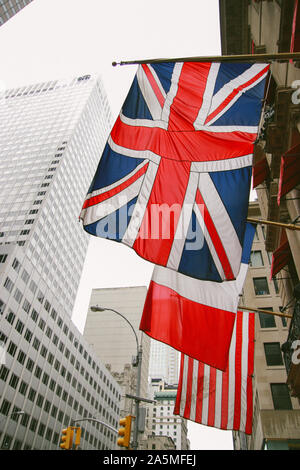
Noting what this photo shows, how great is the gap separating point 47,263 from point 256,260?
76.8m

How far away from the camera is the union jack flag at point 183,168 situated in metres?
5.86

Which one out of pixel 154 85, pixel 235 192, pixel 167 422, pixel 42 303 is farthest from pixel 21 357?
pixel 167 422

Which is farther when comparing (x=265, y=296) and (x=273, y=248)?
(x=265, y=296)

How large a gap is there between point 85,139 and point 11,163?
1234 inches

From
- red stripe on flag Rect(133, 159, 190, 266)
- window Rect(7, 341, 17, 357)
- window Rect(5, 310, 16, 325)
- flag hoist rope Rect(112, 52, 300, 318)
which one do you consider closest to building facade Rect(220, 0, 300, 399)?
flag hoist rope Rect(112, 52, 300, 318)

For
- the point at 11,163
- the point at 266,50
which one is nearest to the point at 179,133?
the point at 266,50

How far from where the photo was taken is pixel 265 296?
79.5ft

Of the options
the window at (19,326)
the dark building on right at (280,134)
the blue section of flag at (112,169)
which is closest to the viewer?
the blue section of flag at (112,169)

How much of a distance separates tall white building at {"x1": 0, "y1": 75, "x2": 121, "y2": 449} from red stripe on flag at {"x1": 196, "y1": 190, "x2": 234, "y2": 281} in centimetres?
5334

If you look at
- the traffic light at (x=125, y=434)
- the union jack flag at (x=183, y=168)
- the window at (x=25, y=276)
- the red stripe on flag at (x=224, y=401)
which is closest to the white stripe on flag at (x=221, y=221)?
the union jack flag at (x=183, y=168)

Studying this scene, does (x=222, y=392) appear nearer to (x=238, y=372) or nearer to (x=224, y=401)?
(x=224, y=401)

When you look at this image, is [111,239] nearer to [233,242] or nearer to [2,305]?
[233,242]

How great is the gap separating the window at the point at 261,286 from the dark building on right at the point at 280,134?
8947 mm

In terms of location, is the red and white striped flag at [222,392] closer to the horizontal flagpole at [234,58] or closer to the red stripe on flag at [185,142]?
the red stripe on flag at [185,142]
